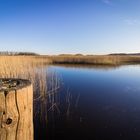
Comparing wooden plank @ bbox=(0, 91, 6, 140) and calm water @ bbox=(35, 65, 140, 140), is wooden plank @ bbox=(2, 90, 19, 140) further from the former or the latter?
calm water @ bbox=(35, 65, 140, 140)

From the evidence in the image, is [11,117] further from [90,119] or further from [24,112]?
[90,119]

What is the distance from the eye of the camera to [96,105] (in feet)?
17.4

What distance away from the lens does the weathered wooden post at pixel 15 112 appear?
1201 mm

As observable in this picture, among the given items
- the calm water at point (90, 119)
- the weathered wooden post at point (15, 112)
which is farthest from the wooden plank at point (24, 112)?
the calm water at point (90, 119)

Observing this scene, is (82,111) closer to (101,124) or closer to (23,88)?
(101,124)

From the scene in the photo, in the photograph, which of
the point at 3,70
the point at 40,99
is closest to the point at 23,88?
the point at 40,99

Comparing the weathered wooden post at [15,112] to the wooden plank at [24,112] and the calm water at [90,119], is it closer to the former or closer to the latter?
the wooden plank at [24,112]

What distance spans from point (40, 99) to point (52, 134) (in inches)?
80.1

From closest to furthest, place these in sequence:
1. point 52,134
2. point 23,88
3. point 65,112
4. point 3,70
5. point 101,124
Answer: point 23,88 → point 52,134 → point 101,124 → point 65,112 → point 3,70

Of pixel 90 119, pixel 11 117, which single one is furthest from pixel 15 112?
pixel 90 119

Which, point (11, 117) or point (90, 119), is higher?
point (11, 117)

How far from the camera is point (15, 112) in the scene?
1265 mm

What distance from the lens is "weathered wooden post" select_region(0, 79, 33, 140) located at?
1.20 m

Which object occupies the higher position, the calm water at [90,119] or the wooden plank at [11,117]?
the wooden plank at [11,117]
